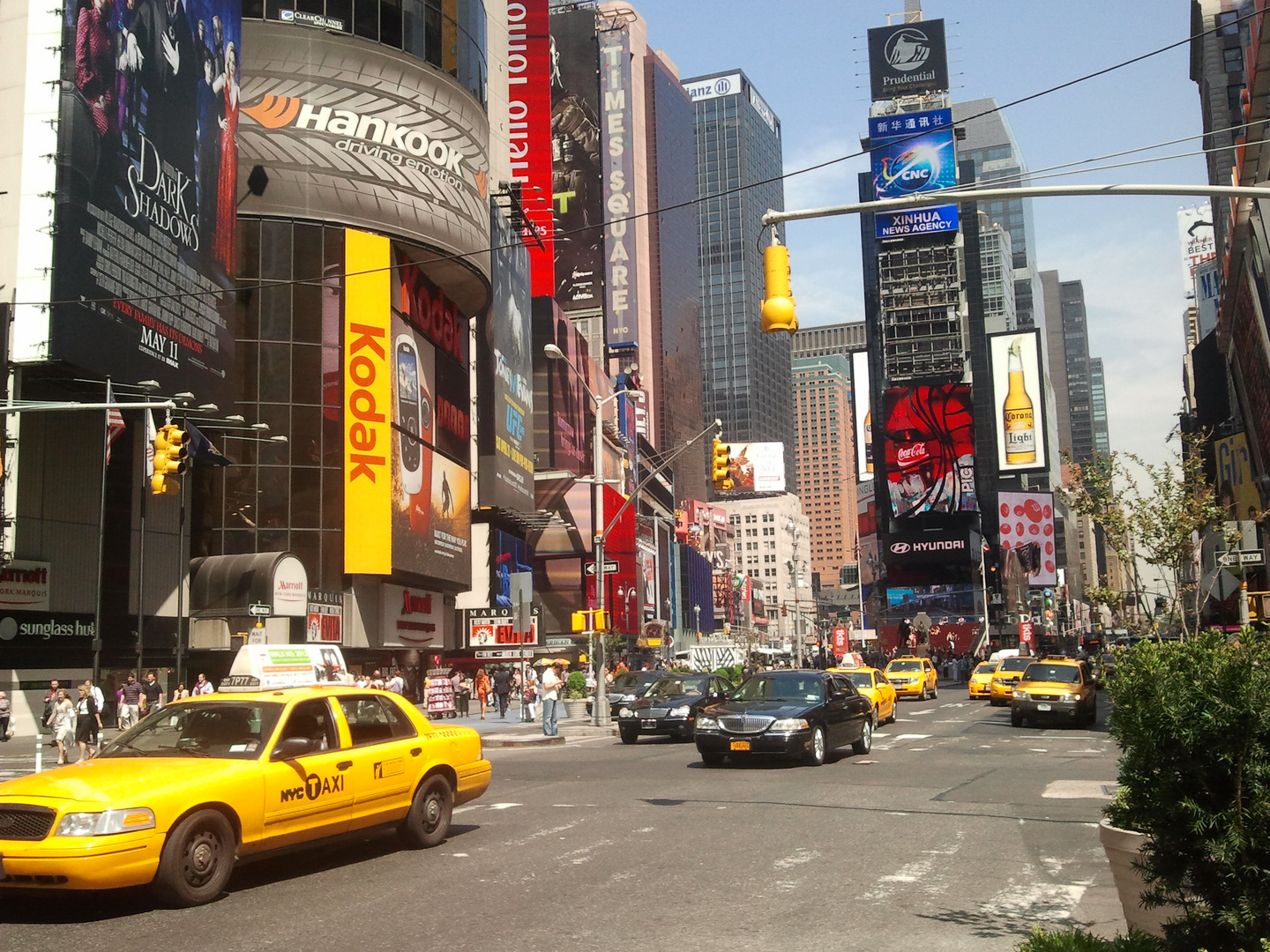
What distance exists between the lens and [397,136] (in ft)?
165

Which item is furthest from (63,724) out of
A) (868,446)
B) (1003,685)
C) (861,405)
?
(868,446)

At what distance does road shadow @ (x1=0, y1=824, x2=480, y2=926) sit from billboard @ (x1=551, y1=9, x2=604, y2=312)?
10529cm

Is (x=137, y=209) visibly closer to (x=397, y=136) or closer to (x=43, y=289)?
(x=43, y=289)

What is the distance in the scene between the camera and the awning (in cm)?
4159

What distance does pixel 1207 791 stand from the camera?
5.29 m

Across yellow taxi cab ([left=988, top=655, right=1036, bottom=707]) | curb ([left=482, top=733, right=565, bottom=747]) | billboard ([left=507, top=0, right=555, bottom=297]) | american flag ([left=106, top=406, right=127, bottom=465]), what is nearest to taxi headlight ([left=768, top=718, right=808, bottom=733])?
curb ([left=482, top=733, right=565, bottom=747])

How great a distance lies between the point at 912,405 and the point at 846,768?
111m

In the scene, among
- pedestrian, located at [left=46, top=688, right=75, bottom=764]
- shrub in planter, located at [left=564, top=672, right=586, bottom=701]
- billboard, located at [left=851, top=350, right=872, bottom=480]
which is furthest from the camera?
billboard, located at [left=851, top=350, right=872, bottom=480]

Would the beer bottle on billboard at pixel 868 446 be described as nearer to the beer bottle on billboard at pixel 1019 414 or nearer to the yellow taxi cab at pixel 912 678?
the beer bottle on billboard at pixel 1019 414

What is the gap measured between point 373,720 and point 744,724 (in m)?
8.74

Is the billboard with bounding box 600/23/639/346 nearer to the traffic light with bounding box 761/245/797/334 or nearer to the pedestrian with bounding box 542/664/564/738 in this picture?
the pedestrian with bounding box 542/664/564/738

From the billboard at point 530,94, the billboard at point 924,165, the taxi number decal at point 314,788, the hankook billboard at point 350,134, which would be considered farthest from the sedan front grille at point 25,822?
the billboard at point 924,165

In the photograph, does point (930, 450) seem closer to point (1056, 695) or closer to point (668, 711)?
point (1056, 695)

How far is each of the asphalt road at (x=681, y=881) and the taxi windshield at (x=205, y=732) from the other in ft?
3.62
